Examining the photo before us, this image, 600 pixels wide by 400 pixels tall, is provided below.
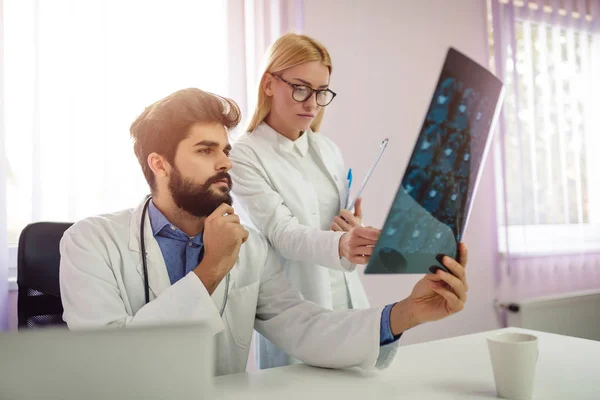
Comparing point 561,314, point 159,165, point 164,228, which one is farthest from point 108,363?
point 561,314

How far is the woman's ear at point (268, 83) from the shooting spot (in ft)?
5.03

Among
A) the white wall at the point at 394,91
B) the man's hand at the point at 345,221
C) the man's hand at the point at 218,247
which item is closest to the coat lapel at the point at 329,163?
the man's hand at the point at 345,221

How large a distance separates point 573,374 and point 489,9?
2.92 meters

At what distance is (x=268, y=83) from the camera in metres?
1.54

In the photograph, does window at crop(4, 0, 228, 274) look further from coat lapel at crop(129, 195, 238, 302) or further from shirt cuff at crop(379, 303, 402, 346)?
shirt cuff at crop(379, 303, 402, 346)

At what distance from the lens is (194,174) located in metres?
1.35

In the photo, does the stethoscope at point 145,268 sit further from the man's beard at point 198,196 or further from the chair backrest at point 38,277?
the chair backrest at point 38,277

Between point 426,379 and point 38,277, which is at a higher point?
point 38,277

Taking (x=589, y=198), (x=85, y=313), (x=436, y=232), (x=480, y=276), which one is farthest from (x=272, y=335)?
(x=589, y=198)

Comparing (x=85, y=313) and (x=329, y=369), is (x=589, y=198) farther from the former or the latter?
(x=85, y=313)

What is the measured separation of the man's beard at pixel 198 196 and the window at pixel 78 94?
Answer: 1032mm

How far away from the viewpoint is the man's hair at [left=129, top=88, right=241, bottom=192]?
1.38m

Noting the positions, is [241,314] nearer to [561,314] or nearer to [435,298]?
[435,298]

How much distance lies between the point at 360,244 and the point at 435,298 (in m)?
0.21
